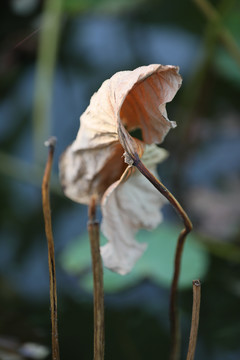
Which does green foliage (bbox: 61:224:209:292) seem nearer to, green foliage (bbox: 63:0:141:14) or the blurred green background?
the blurred green background

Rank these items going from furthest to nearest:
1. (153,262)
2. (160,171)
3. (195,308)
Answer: (160,171)
(153,262)
(195,308)

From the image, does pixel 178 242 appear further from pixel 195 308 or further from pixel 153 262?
pixel 153 262

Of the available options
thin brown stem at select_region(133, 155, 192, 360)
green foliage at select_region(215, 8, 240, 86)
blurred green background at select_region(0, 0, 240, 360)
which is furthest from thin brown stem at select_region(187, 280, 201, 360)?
green foliage at select_region(215, 8, 240, 86)

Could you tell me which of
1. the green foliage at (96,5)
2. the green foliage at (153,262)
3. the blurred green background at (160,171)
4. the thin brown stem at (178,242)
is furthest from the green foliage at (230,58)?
the thin brown stem at (178,242)

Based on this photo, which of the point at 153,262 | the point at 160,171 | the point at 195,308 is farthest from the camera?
the point at 160,171

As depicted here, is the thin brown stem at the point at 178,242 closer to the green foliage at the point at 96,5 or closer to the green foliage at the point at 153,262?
the green foliage at the point at 153,262

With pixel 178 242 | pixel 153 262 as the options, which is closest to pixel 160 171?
pixel 153 262
